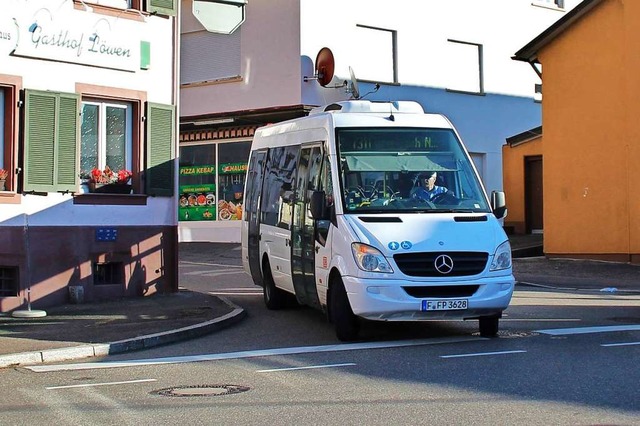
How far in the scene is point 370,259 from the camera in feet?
37.6

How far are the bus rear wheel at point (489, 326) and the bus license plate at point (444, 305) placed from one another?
67cm

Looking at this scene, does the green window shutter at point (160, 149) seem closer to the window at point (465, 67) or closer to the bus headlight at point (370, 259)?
the bus headlight at point (370, 259)

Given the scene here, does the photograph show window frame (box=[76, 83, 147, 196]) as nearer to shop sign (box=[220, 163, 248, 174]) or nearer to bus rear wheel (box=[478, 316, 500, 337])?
bus rear wheel (box=[478, 316, 500, 337])

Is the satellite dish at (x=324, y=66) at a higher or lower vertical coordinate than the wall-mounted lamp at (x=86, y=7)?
higher

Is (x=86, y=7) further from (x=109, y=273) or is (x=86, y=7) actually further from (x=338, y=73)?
(x=338, y=73)

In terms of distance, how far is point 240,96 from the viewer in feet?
104

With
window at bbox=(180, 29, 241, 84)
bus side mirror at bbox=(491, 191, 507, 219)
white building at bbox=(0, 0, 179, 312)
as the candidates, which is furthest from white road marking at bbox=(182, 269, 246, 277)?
bus side mirror at bbox=(491, 191, 507, 219)

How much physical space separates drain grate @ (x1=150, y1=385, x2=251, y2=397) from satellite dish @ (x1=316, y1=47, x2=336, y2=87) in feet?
70.8

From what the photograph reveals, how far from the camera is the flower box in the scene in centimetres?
1662

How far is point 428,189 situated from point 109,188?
21.3 feet

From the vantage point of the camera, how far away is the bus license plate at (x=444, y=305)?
37.4 ft

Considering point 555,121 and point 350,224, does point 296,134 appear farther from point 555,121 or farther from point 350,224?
point 555,121

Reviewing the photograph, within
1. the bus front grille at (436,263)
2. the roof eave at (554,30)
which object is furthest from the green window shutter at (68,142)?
the roof eave at (554,30)

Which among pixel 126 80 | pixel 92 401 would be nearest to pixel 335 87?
pixel 126 80
